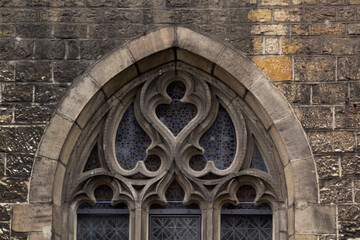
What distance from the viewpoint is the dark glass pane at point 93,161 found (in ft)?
32.1

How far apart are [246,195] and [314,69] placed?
1.51 m

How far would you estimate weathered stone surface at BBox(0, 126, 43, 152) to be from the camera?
934cm

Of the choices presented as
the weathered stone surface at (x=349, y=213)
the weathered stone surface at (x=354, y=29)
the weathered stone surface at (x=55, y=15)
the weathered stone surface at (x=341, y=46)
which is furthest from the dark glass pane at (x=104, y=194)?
the weathered stone surface at (x=354, y=29)

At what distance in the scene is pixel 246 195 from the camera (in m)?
9.73

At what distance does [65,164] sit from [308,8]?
3022 mm

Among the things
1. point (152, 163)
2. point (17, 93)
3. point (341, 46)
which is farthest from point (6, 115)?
point (341, 46)

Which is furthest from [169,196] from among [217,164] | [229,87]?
[229,87]

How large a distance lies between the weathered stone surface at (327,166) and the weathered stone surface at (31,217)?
9.02 ft

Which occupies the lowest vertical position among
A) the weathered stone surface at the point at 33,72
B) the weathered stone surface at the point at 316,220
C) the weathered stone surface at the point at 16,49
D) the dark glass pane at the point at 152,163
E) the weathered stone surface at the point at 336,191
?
the weathered stone surface at the point at 316,220

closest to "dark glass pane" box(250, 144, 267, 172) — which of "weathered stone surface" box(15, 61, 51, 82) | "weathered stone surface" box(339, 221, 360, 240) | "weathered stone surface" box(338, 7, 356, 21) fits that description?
"weathered stone surface" box(339, 221, 360, 240)

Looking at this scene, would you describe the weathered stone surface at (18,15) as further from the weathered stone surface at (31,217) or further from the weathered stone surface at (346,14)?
the weathered stone surface at (346,14)

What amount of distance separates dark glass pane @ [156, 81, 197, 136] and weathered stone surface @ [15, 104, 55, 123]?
121 centimetres

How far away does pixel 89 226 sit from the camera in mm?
9695

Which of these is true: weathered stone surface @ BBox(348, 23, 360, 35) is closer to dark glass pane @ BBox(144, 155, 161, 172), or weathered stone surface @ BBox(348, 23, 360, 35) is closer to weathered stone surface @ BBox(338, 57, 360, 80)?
weathered stone surface @ BBox(338, 57, 360, 80)
